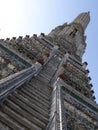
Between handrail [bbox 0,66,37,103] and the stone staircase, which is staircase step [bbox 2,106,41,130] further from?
handrail [bbox 0,66,37,103]

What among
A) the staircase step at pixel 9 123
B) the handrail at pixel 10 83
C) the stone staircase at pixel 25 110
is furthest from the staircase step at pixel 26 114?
the staircase step at pixel 9 123

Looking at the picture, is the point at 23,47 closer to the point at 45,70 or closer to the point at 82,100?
the point at 45,70

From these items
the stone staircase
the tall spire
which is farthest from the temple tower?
the tall spire

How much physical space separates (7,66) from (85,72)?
405 inches

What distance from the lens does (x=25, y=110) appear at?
901 cm

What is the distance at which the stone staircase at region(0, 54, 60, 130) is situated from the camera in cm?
773

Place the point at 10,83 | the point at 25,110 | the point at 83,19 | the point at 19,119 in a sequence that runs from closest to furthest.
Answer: the point at 19,119 < the point at 25,110 < the point at 10,83 < the point at 83,19

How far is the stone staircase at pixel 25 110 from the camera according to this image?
25.4 ft

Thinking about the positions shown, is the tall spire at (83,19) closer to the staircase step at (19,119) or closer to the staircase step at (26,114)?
the staircase step at (26,114)

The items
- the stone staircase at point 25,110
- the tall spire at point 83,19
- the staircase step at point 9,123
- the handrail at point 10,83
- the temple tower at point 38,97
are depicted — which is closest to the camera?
the staircase step at point 9,123

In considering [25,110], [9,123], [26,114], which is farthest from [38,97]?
[9,123]

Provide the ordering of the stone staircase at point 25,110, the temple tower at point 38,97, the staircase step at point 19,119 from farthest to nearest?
the temple tower at point 38,97, the staircase step at point 19,119, the stone staircase at point 25,110

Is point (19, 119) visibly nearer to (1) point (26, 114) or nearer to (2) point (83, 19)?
(1) point (26, 114)

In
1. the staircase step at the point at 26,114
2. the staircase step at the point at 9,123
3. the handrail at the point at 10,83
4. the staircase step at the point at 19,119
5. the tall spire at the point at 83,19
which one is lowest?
the staircase step at the point at 9,123
